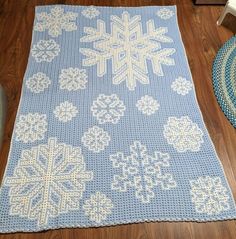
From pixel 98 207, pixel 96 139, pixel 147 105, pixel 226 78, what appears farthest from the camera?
pixel 226 78

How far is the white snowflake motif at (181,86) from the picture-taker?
136 cm

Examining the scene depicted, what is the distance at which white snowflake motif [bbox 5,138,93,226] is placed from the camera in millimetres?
1032

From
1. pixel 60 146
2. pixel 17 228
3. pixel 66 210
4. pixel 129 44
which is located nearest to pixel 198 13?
pixel 129 44

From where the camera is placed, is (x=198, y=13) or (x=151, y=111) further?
(x=198, y=13)

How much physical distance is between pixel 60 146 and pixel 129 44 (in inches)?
27.1

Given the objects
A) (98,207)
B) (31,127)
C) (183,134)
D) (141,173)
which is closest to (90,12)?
(31,127)

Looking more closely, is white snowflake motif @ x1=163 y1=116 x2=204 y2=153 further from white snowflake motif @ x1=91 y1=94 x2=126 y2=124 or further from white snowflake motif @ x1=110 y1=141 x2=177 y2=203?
white snowflake motif @ x1=91 y1=94 x2=126 y2=124

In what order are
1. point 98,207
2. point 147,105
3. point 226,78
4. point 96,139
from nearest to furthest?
point 98,207 < point 96,139 < point 147,105 < point 226,78

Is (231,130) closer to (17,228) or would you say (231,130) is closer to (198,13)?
(198,13)

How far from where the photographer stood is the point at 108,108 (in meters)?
1.29

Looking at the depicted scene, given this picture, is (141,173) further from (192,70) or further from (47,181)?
(192,70)

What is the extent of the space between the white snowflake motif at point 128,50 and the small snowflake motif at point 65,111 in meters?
0.23

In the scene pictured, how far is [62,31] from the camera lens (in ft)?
5.10

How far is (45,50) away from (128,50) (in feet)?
1.42
